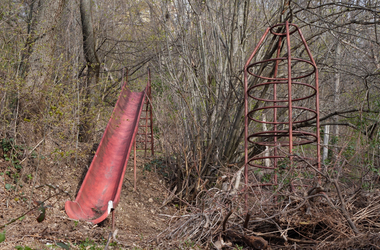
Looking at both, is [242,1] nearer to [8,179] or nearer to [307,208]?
[307,208]

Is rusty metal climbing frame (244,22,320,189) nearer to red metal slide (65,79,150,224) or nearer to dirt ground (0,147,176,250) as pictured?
dirt ground (0,147,176,250)

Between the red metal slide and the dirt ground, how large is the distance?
0.74ft

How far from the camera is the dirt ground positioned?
3.95m

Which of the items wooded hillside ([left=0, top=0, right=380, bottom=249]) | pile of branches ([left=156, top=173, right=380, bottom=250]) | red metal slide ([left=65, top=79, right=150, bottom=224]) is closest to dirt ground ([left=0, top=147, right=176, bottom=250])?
wooded hillside ([left=0, top=0, right=380, bottom=249])

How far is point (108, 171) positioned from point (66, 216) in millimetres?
1661

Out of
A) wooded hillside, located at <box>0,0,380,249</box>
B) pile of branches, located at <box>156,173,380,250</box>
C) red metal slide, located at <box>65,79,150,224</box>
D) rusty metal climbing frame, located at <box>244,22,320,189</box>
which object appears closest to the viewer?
pile of branches, located at <box>156,173,380,250</box>

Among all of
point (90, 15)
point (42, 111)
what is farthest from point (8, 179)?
point (90, 15)

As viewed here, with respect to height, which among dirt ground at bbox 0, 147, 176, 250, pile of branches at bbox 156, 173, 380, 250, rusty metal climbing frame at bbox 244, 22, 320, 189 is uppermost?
rusty metal climbing frame at bbox 244, 22, 320, 189

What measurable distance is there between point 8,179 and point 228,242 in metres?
4.04

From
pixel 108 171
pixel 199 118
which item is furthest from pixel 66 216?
pixel 199 118

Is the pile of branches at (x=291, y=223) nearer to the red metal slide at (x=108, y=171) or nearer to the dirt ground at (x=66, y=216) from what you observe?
the dirt ground at (x=66, y=216)

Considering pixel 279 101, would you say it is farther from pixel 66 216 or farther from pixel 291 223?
pixel 66 216

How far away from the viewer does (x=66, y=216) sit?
5.59 metres

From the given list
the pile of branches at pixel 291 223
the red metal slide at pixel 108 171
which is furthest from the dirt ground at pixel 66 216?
the pile of branches at pixel 291 223
